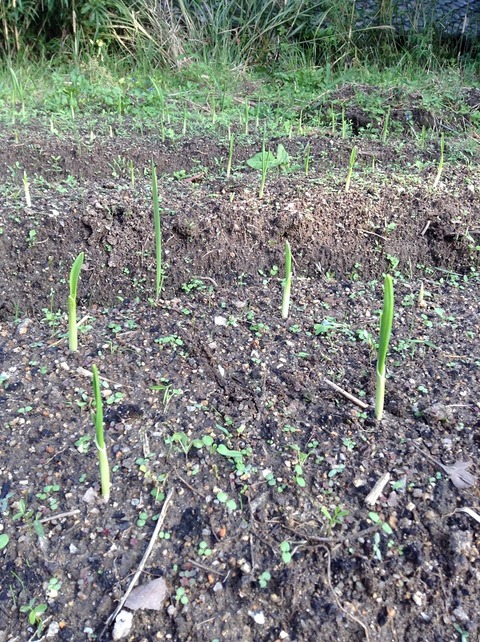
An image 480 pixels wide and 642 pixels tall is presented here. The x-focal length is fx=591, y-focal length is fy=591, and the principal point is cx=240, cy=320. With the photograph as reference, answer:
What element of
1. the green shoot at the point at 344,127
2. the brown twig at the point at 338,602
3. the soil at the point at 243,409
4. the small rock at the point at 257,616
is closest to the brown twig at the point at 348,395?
the soil at the point at 243,409

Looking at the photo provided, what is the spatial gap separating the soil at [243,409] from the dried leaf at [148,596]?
12 millimetres

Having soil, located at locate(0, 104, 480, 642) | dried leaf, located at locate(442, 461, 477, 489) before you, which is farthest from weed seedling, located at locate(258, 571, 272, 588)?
dried leaf, located at locate(442, 461, 477, 489)

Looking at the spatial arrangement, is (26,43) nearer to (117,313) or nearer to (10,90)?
(10,90)

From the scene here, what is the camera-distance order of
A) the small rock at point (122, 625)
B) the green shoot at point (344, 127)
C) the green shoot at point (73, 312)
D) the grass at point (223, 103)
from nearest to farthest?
the small rock at point (122, 625) → the green shoot at point (73, 312) → the grass at point (223, 103) → the green shoot at point (344, 127)

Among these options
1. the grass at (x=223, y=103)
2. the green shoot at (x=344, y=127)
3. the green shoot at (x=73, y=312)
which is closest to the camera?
the green shoot at (x=73, y=312)

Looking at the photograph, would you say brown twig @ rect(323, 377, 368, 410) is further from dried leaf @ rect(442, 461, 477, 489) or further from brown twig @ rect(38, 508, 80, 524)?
brown twig @ rect(38, 508, 80, 524)

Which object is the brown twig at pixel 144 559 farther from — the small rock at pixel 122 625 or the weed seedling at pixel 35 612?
the weed seedling at pixel 35 612

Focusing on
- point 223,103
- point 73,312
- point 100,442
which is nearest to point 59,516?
point 100,442

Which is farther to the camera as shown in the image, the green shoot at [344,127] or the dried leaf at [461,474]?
the green shoot at [344,127]

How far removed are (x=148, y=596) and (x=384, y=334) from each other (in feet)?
2.31

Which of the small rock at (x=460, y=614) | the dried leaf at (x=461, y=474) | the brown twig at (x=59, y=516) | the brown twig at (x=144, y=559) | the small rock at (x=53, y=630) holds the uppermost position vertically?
the dried leaf at (x=461, y=474)

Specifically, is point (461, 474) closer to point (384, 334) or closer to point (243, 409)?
point (384, 334)

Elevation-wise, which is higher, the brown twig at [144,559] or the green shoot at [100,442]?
the green shoot at [100,442]

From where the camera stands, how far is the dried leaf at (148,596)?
1108 mm
